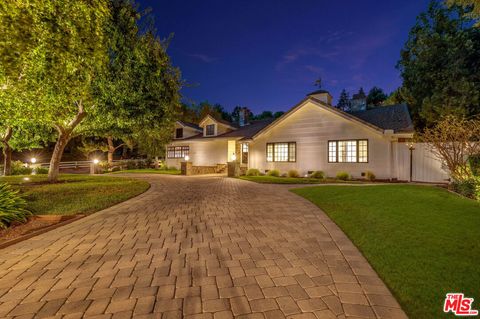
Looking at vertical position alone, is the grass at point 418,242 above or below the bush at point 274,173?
below

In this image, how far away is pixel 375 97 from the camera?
4062 cm

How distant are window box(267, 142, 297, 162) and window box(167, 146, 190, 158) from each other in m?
11.1

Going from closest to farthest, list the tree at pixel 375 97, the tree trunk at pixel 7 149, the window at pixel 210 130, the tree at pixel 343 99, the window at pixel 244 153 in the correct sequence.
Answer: the tree trunk at pixel 7 149 < the window at pixel 244 153 < the window at pixel 210 130 < the tree at pixel 375 97 < the tree at pixel 343 99

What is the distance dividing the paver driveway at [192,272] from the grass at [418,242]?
0.27 metres

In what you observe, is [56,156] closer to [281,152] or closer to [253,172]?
[253,172]

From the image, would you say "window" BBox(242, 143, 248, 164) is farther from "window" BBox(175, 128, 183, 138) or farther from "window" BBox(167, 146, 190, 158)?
"window" BBox(175, 128, 183, 138)

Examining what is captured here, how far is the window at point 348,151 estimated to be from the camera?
14.7 m

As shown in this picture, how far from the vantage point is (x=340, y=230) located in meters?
4.96

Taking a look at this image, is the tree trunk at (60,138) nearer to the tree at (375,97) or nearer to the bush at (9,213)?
the bush at (9,213)

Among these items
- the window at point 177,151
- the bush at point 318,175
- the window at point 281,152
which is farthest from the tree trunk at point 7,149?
the bush at point 318,175

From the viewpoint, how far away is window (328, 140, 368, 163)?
14.7 metres

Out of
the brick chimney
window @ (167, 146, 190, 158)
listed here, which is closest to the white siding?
the brick chimney

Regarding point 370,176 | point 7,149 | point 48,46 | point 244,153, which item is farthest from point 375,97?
point 7,149

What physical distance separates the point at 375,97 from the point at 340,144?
3207 cm
